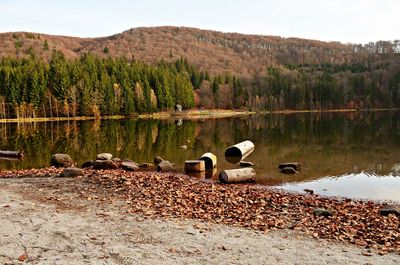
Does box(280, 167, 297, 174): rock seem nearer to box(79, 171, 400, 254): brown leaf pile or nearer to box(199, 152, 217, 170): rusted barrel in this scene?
box(199, 152, 217, 170): rusted barrel

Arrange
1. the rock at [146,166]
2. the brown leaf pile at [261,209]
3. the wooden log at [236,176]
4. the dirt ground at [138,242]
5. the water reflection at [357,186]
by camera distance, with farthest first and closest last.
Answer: the rock at [146,166] < the wooden log at [236,176] < the water reflection at [357,186] < the brown leaf pile at [261,209] < the dirt ground at [138,242]

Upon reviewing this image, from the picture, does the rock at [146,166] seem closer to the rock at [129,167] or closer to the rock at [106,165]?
the rock at [129,167]

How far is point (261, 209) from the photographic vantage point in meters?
16.6

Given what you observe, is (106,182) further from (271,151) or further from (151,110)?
(151,110)

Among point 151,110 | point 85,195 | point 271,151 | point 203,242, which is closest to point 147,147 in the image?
point 271,151

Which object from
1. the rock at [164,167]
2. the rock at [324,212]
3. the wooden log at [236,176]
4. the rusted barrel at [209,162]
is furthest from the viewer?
the rusted barrel at [209,162]

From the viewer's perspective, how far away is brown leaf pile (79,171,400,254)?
533 inches

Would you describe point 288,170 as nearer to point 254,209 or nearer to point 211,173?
point 211,173

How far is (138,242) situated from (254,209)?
6.14m

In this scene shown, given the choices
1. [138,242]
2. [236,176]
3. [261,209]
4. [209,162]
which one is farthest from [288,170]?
[138,242]

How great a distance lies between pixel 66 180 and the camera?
22609 mm

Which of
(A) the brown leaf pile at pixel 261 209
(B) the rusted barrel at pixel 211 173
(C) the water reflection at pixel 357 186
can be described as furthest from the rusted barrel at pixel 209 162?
(A) the brown leaf pile at pixel 261 209

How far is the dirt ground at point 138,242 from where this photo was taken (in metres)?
10.9

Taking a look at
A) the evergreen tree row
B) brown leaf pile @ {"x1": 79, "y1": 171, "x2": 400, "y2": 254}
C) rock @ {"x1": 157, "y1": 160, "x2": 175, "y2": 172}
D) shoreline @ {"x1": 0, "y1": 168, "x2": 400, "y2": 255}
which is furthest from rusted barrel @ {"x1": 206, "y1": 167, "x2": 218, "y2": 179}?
the evergreen tree row
